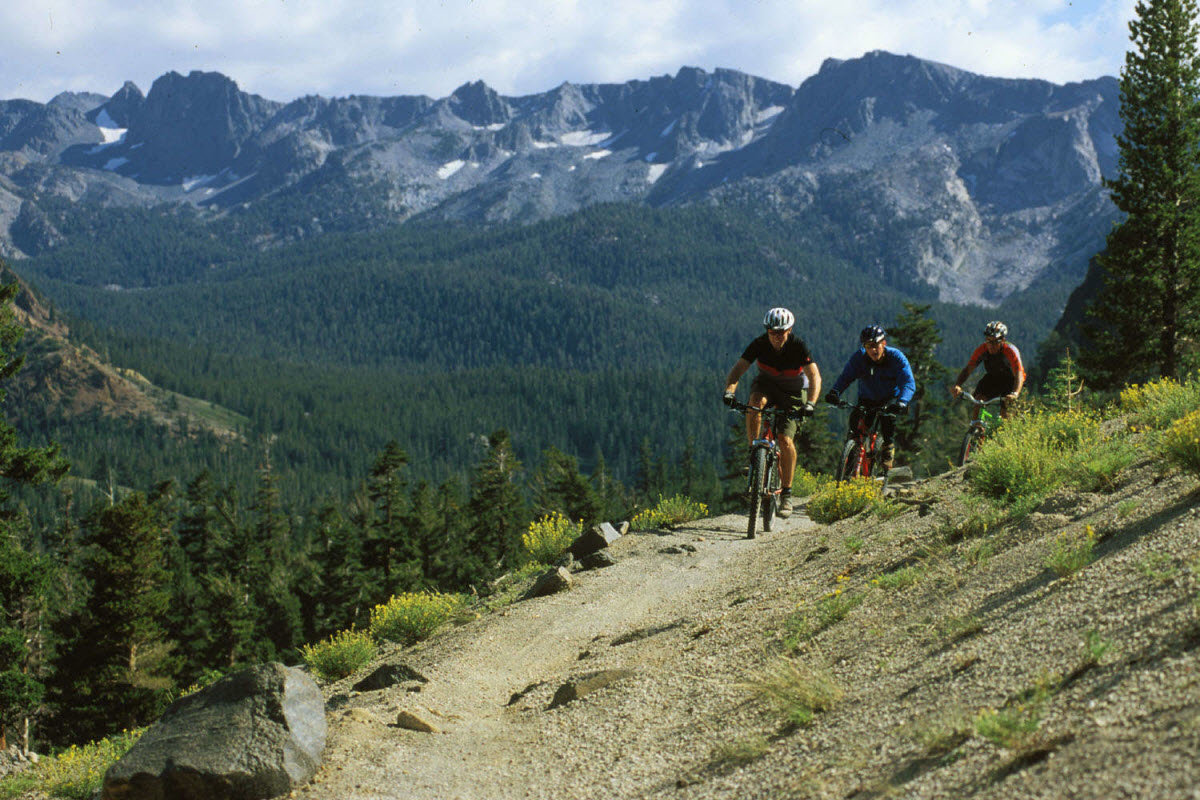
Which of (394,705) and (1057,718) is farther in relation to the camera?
(394,705)

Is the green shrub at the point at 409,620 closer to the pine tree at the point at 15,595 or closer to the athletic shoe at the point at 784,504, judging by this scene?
the athletic shoe at the point at 784,504

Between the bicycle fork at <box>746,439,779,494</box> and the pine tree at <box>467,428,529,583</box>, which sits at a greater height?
the bicycle fork at <box>746,439,779,494</box>

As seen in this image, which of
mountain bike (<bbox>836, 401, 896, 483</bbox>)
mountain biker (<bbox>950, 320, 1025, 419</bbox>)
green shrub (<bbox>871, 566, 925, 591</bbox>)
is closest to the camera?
green shrub (<bbox>871, 566, 925, 591</bbox>)

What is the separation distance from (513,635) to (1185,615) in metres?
8.11

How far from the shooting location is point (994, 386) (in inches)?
590

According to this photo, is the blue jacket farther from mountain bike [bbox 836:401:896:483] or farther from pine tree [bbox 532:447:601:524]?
pine tree [bbox 532:447:601:524]

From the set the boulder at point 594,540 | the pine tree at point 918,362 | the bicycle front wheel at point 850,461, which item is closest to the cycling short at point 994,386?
the bicycle front wheel at point 850,461

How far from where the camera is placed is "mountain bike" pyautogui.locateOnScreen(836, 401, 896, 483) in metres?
13.7

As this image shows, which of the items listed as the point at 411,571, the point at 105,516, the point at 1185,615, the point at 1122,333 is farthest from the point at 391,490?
the point at 1185,615

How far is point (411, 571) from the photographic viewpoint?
4934 centimetres

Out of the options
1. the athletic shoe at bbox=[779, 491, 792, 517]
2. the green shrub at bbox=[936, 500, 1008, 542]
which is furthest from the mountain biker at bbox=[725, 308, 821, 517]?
the green shrub at bbox=[936, 500, 1008, 542]

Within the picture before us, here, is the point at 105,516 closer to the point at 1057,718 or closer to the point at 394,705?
the point at 394,705

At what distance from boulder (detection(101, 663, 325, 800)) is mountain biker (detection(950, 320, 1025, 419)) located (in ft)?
35.8

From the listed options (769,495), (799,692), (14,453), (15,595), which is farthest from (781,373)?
(15,595)
